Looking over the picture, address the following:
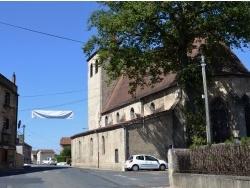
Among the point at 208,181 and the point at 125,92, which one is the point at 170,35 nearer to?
the point at 208,181

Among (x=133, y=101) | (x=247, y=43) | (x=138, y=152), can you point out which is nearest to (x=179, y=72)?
(x=247, y=43)

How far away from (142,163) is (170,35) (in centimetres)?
1243

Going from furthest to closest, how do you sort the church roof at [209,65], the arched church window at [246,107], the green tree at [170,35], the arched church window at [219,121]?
→ the arched church window at [219,121] < the arched church window at [246,107] < the church roof at [209,65] < the green tree at [170,35]

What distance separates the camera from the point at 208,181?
1491 centimetres

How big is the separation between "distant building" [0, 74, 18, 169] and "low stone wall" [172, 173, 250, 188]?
98.1ft

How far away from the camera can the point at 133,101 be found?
4738 cm

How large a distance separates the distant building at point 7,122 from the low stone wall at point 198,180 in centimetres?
2895

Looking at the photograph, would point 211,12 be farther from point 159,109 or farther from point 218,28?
point 159,109

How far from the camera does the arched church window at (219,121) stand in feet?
116

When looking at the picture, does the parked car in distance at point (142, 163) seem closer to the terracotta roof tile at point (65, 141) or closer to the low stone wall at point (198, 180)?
the low stone wall at point (198, 180)

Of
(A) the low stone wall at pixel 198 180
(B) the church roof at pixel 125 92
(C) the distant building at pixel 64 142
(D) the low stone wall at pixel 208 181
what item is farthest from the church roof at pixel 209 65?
(C) the distant building at pixel 64 142

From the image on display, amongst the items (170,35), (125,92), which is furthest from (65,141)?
(170,35)

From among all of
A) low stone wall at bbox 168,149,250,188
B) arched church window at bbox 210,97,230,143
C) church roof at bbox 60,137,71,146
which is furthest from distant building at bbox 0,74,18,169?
church roof at bbox 60,137,71,146

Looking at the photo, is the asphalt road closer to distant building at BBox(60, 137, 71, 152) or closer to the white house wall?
the white house wall
